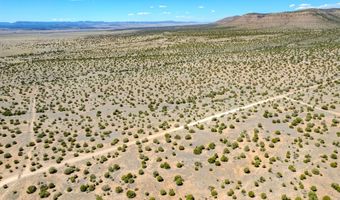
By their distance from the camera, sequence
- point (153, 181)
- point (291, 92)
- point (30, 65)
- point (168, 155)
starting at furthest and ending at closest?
point (30, 65) < point (291, 92) < point (168, 155) < point (153, 181)

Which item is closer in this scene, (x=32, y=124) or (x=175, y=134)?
(x=175, y=134)

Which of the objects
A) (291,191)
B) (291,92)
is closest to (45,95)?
(291,92)

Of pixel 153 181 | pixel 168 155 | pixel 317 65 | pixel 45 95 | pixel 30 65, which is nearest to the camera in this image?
pixel 153 181

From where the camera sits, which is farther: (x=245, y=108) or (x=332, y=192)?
(x=245, y=108)

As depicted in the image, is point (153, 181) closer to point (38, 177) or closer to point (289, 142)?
point (38, 177)

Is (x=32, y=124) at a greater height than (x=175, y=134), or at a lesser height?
lesser

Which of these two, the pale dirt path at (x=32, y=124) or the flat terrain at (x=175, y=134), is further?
the pale dirt path at (x=32, y=124)

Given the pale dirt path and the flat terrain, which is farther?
the pale dirt path
